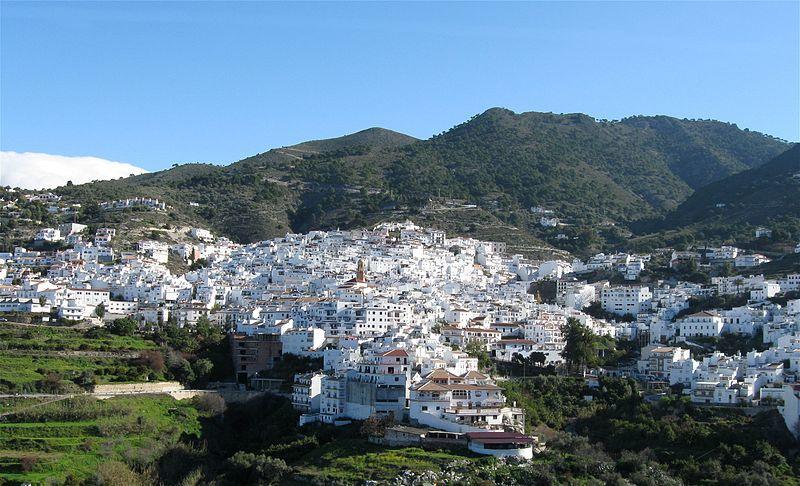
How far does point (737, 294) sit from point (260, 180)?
5254 centimetres

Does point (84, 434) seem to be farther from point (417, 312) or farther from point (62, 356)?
point (417, 312)

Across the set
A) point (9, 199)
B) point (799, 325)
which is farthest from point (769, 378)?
point (9, 199)

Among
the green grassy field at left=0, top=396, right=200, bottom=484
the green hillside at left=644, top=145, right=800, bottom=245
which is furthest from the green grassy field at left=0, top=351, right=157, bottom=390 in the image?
the green hillside at left=644, top=145, right=800, bottom=245

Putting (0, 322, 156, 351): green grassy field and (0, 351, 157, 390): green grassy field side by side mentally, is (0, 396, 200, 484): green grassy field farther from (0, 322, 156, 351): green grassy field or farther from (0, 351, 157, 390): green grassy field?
(0, 322, 156, 351): green grassy field

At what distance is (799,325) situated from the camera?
160 ft

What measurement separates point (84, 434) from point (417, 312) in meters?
20.8

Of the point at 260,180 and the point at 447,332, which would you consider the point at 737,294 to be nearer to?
the point at 447,332

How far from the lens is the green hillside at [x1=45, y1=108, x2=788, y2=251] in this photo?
88688 mm

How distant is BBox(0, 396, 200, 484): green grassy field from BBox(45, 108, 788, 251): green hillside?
119 ft

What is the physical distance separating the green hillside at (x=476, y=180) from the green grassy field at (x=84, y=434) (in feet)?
119

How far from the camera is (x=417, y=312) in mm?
54406

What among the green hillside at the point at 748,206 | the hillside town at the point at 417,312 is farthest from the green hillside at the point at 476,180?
the hillside town at the point at 417,312

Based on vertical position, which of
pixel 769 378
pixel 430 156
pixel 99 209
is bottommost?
pixel 769 378

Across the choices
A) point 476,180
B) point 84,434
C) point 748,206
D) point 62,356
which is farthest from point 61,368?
point 476,180
